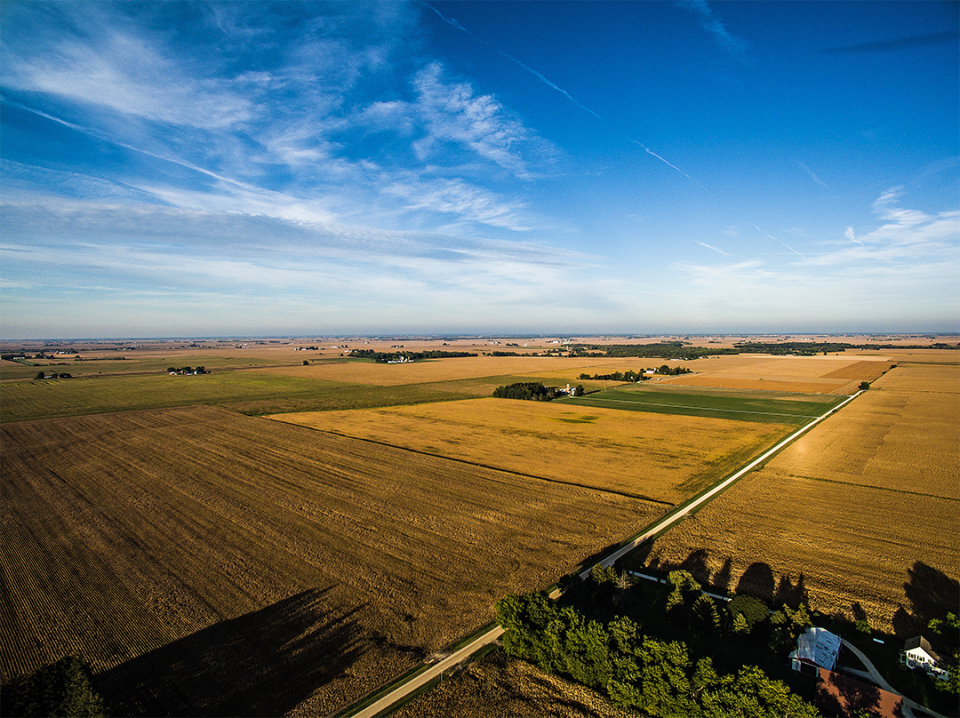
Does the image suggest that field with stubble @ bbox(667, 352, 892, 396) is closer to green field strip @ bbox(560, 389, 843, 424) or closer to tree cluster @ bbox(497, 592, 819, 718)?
green field strip @ bbox(560, 389, 843, 424)

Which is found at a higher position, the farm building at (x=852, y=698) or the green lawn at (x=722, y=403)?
the green lawn at (x=722, y=403)

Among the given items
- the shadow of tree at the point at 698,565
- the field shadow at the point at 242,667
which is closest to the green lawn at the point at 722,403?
the shadow of tree at the point at 698,565

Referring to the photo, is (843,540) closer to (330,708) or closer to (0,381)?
(330,708)

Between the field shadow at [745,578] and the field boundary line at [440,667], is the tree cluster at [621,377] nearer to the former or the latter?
the field boundary line at [440,667]

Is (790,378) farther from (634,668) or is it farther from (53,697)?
(53,697)

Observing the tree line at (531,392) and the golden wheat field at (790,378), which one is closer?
the tree line at (531,392)

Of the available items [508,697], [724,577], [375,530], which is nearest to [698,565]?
[724,577]

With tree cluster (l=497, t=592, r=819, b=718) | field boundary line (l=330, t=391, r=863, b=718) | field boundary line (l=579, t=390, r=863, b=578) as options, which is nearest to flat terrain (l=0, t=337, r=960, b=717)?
field boundary line (l=330, t=391, r=863, b=718)

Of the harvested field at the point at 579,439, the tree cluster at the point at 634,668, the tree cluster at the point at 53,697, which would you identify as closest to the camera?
the tree cluster at the point at 53,697
